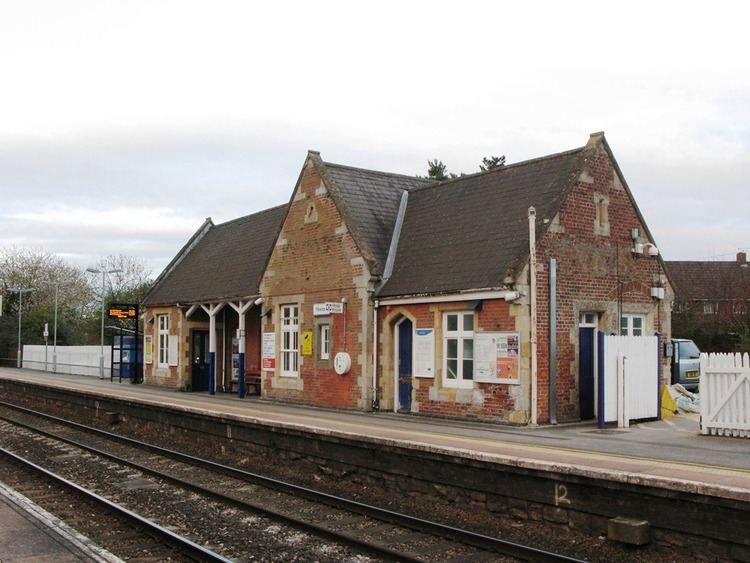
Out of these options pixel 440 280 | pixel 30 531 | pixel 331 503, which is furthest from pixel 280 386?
pixel 30 531

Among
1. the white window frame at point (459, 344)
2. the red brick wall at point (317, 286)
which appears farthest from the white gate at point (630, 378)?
the red brick wall at point (317, 286)

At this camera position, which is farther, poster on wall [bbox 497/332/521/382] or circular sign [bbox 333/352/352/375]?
circular sign [bbox 333/352/352/375]

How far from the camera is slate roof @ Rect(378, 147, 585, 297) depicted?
1733cm

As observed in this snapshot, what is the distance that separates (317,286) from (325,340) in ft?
4.76

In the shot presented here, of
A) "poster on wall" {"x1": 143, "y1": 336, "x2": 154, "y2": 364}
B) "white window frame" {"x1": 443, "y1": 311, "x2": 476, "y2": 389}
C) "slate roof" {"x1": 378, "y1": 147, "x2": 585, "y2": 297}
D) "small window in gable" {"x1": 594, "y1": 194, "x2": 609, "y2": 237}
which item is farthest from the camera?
"poster on wall" {"x1": 143, "y1": 336, "x2": 154, "y2": 364}

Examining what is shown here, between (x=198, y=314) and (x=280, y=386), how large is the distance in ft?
26.4

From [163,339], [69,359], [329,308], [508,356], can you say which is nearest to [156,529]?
[508,356]

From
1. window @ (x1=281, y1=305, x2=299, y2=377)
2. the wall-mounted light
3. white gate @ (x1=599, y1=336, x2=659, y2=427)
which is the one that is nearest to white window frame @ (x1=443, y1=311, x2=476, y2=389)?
white gate @ (x1=599, y1=336, x2=659, y2=427)

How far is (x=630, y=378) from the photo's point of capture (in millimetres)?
16812

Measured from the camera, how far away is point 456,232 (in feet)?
63.5

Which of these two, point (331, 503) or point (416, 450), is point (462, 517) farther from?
point (331, 503)

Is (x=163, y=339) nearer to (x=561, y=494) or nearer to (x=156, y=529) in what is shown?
(x=156, y=529)

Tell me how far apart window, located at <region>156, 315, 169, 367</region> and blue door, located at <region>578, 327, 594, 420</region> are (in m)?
18.3

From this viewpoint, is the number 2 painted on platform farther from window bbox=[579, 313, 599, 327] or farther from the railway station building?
window bbox=[579, 313, 599, 327]
